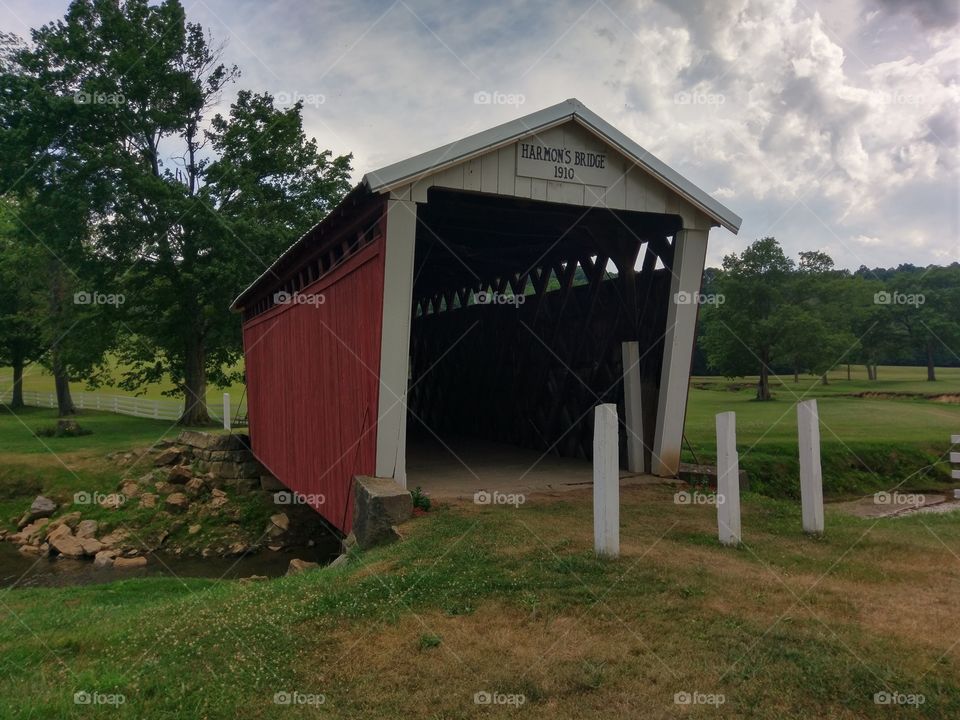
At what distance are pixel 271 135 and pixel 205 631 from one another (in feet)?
69.2

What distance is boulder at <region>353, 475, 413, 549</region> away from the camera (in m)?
6.79

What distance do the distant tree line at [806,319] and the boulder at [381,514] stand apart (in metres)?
20.4

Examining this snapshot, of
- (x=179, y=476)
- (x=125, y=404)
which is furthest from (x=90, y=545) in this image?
(x=125, y=404)

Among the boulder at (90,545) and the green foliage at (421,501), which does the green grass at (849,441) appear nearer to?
the green foliage at (421,501)

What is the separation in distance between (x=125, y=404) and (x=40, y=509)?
1587 cm

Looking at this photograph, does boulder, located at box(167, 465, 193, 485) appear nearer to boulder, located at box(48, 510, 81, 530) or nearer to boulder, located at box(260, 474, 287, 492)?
boulder, located at box(260, 474, 287, 492)

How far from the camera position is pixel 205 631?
4.68 meters

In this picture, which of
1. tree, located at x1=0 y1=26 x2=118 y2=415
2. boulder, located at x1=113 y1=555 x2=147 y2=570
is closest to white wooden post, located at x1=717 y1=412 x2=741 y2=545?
boulder, located at x1=113 y1=555 x2=147 y2=570

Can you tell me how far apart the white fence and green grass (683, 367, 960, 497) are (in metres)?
15.5

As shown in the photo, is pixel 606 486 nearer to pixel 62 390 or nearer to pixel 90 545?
pixel 90 545

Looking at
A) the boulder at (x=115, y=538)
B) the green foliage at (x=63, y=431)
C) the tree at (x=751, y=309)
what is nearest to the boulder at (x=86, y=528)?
the boulder at (x=115, y=538)

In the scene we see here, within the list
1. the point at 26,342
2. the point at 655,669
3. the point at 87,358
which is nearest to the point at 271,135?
the point at 87,358

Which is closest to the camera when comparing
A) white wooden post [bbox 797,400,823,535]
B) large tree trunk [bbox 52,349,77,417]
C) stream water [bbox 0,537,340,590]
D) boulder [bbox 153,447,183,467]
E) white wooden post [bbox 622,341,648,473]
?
white wooden post [bbox 797,400,823,535]

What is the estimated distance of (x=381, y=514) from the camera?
6.82 m
